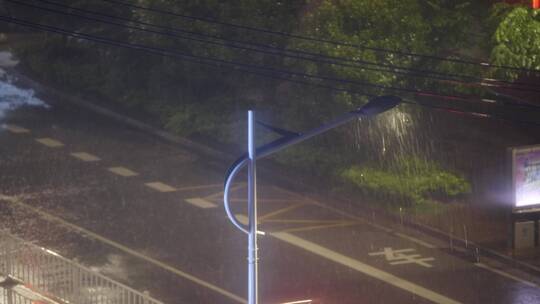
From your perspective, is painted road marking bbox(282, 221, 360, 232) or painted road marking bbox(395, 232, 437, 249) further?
painted road marking bbox(282, 221, 360, 232)

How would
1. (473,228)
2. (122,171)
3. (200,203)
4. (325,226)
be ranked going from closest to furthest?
(473,228)
(325,226)
(200,203)
(122,171)

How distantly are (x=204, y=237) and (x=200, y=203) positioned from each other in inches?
86.9

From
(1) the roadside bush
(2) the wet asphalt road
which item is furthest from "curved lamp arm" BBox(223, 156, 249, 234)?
(1) the roadside bush

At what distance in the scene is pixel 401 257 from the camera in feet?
64.2

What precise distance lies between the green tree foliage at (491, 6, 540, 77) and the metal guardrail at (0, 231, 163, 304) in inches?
430

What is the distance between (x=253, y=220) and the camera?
11.9m

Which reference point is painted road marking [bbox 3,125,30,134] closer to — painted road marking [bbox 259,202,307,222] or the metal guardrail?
painted road marking [bbox 259,202,307,222]

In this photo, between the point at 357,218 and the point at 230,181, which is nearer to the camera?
the point at 230,181

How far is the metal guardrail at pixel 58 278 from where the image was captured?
15.0m

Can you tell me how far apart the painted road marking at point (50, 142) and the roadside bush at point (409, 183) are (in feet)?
26.9

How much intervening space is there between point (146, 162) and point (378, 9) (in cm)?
730

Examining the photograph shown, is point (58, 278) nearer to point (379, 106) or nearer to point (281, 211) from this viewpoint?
point (379, 106)

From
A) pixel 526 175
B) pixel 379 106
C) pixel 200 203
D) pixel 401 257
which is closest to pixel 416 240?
pixel 401 257

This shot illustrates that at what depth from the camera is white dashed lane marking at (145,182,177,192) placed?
2362 centimetres
